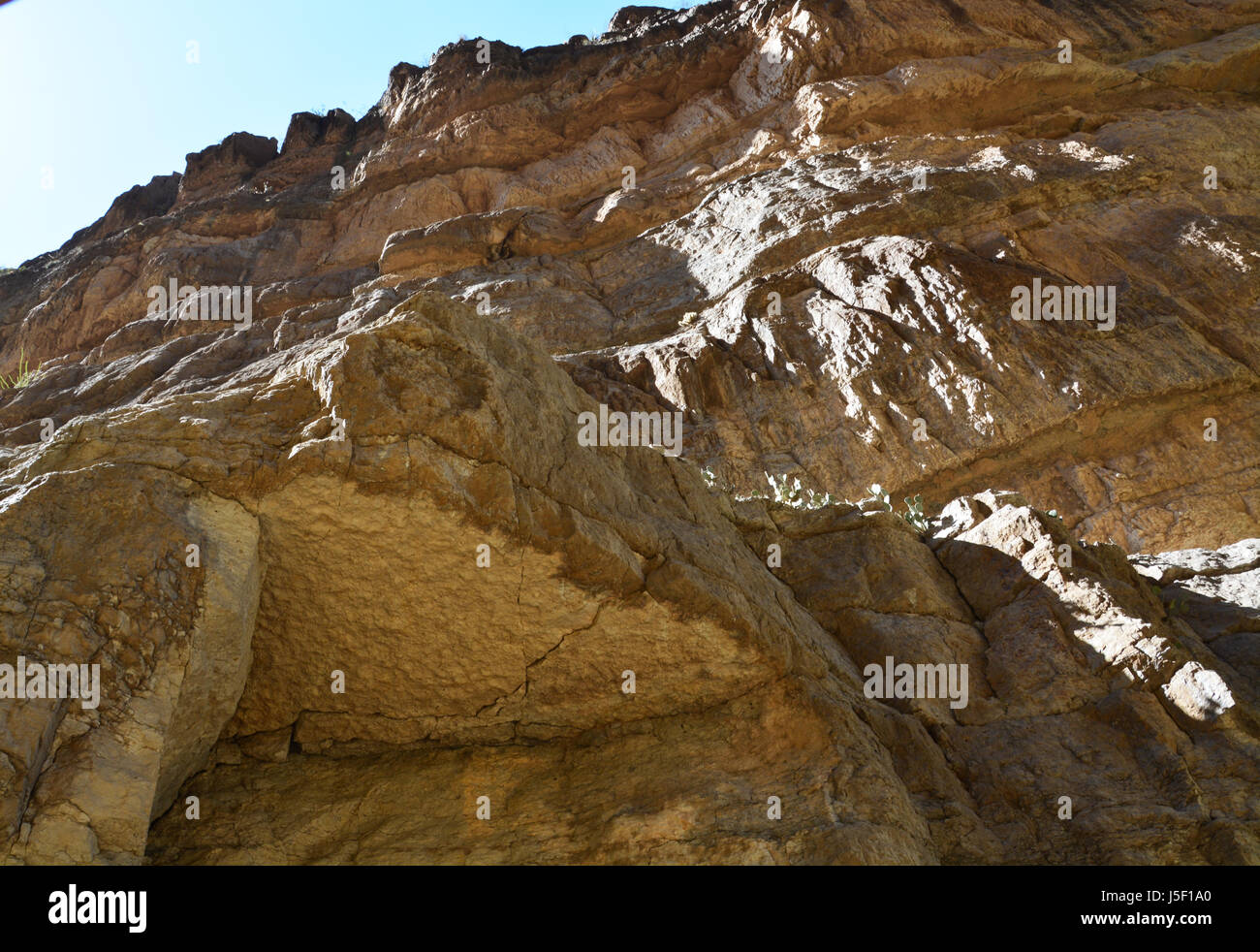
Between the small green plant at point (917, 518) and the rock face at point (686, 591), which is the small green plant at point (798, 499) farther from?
the small green plant at point (917, 518)

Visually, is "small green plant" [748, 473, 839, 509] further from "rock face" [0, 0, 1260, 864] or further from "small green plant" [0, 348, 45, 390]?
"small green plant" [0, 348, 45, 390]

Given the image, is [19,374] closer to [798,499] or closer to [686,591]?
[798,499]

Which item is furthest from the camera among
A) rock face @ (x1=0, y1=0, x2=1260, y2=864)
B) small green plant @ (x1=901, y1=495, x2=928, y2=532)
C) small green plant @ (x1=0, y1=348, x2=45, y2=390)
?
small green plant @ (x1=0, y1=348, x2=45, y2=390)

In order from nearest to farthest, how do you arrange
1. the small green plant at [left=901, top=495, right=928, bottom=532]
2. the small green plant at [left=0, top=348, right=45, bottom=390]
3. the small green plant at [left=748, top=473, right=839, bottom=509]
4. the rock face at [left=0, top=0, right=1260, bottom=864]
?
the rock face at [left=0, top=0, right=1260, bottom=864] < the small green plant at [left=748, top=473, right=839, bottom=509] < the small green plant at [left=901, top=495, right=928, bottom=532] < the small green plant at [left=0, top=348, right=45, bottom=390]

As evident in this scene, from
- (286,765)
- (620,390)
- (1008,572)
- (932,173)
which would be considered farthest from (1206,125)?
(286,765)

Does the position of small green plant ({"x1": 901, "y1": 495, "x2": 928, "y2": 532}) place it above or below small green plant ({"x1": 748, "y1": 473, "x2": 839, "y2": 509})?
below

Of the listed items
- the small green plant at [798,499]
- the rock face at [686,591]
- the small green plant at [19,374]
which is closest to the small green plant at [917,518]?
the rock face at [686,591]

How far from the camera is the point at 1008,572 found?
7215mm

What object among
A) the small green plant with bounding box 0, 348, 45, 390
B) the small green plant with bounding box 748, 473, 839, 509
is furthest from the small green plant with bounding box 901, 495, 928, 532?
the small green plant with bounding box 0, 348, 45, 390

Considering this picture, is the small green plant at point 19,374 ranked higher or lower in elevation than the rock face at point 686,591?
higher

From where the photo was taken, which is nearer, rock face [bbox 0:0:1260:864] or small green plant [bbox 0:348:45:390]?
rock face [bbox 0:0:1260:864]
